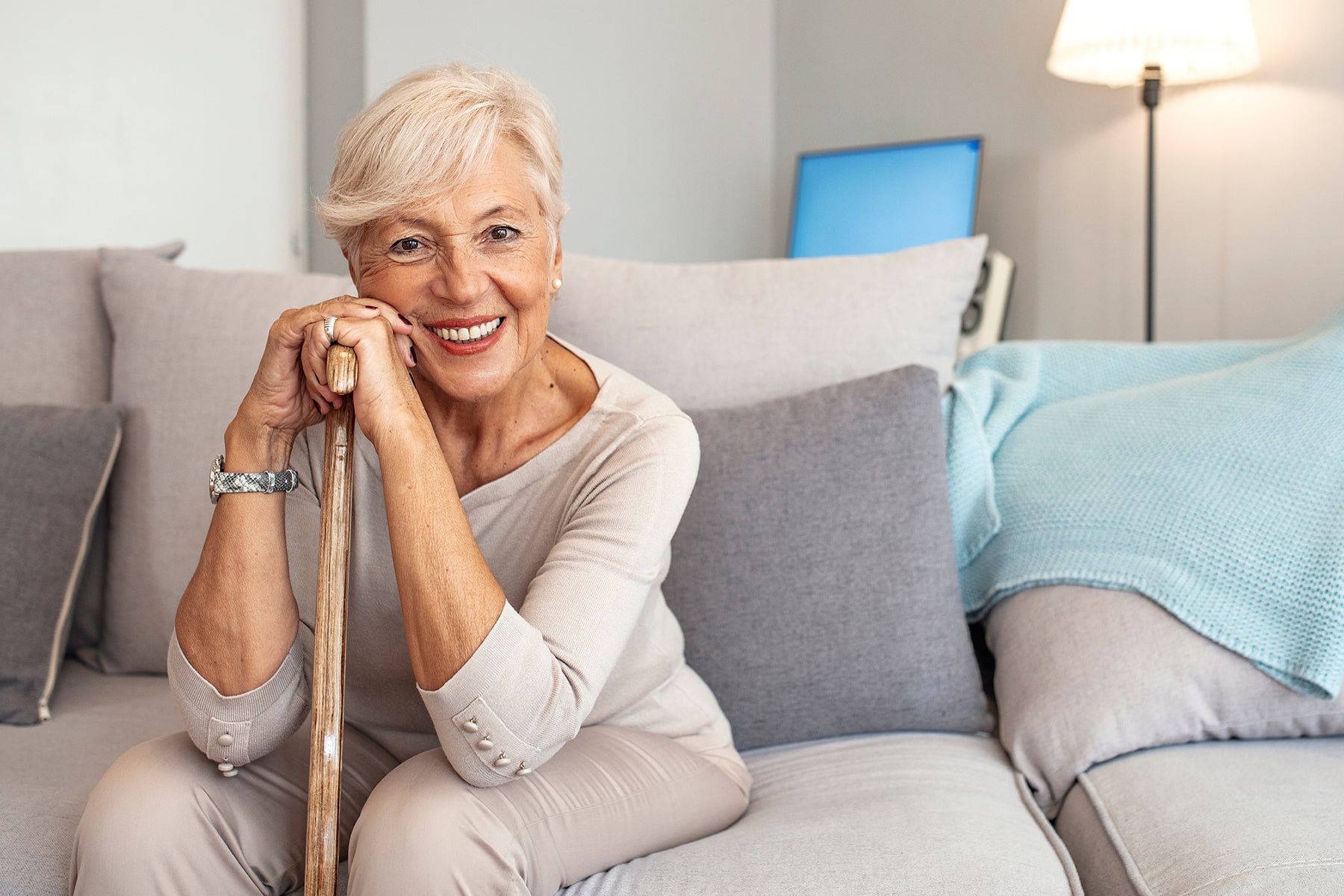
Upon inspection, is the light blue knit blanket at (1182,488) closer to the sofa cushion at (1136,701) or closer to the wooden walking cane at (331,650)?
the sofa cushion at (1136,701)

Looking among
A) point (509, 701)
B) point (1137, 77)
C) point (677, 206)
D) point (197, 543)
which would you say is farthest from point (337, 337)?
point (677, 206)

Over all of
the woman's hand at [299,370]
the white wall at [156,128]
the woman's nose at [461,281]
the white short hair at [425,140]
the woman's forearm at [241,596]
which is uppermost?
the white wall at [156,128]

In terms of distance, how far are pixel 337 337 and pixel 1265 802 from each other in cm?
102

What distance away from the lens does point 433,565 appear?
1014 mm

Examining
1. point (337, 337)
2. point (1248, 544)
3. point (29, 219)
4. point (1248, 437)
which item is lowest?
point (1248, 544)

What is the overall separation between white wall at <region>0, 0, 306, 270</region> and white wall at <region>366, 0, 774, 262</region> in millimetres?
476

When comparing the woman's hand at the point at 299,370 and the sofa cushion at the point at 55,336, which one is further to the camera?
the sofa cushion at the point at 55,336

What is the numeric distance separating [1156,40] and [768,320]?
1.26m

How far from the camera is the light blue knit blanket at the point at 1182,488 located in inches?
52.5

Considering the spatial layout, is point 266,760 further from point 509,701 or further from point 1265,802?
point 1265,802

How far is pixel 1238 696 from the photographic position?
1.33 metres

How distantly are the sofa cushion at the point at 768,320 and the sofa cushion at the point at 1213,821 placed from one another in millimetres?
616

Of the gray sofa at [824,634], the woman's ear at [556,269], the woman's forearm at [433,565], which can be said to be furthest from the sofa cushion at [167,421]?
the woman's forearm at [433,565]

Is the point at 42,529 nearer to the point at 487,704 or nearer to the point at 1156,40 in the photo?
the point at 487,704
